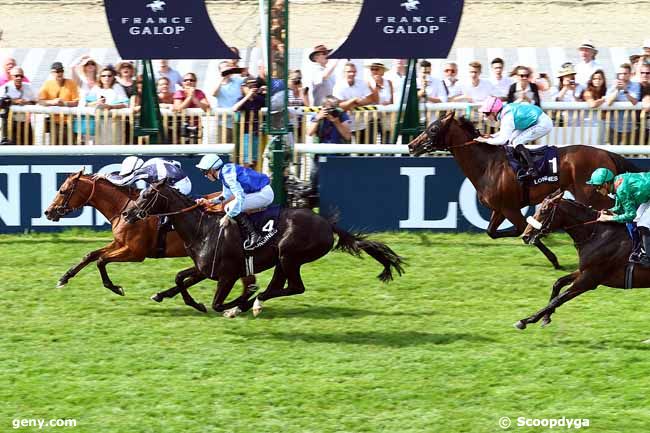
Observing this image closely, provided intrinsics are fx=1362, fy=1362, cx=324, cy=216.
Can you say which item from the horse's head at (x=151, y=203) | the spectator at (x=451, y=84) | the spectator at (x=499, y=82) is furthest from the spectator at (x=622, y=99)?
the horse's head at (x=151, y=203)

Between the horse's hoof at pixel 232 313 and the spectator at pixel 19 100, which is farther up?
the spectator at pixel 19 100

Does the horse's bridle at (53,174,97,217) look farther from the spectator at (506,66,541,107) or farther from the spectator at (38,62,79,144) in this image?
the spectator at (506,66,541,107)

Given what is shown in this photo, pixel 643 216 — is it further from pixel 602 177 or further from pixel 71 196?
pixel 71 196

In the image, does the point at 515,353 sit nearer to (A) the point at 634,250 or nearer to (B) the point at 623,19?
(A) the point at 634,250

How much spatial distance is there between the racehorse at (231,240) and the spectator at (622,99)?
17.2 ft

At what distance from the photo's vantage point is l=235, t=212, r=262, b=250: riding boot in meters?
12.0

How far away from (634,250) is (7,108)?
823 centimetres

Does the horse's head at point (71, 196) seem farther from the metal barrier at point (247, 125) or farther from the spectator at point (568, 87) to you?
the spectator at point (568, 87)

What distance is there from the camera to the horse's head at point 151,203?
11930 millimetres

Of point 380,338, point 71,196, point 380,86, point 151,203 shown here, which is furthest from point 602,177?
point 380,86

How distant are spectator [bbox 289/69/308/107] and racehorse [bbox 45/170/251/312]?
3.55 meters

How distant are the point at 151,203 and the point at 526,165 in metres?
4.42

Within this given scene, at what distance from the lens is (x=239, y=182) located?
11.9m

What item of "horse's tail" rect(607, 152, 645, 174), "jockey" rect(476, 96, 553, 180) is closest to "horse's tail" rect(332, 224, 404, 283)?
"jockey" rect(476, 96, 553, 180)
